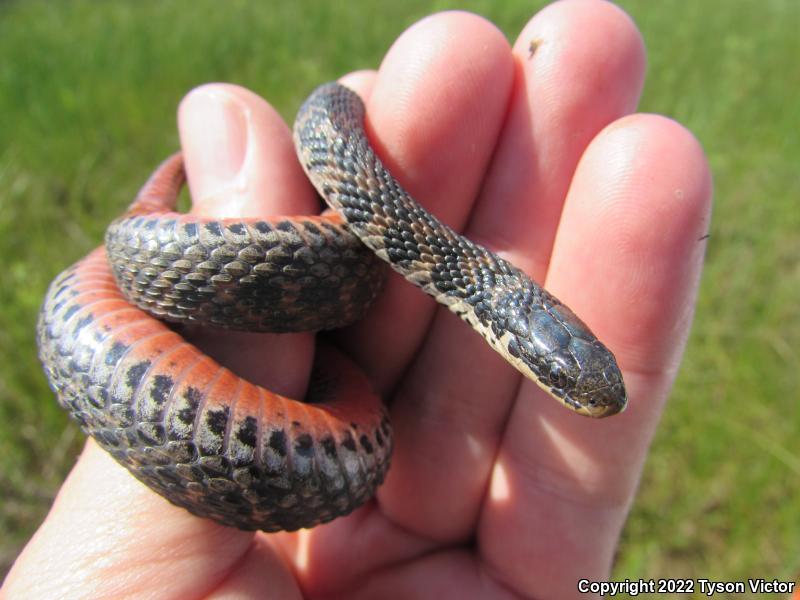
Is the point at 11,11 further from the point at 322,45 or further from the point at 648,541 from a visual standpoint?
the point at 648,541

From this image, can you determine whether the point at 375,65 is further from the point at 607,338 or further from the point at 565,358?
the point at 565,358

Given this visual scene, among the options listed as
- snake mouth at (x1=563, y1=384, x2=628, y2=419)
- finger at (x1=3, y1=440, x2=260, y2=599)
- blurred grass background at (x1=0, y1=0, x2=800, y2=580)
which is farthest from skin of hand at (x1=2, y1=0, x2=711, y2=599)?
blurred grass background at (x1=0, y1=0, x2=800, y2=580)

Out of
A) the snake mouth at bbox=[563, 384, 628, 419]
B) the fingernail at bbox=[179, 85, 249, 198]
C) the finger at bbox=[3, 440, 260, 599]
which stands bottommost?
the finger at bbox=[3, 440, 260, 599]

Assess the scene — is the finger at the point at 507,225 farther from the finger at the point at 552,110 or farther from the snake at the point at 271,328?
the snake at the point at 271,328

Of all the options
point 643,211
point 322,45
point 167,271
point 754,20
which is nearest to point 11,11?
point 322,45

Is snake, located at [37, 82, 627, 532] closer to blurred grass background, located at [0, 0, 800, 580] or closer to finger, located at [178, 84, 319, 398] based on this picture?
finger, located at [178, 84, 319, 398]

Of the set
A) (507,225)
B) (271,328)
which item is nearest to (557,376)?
(507,225)
